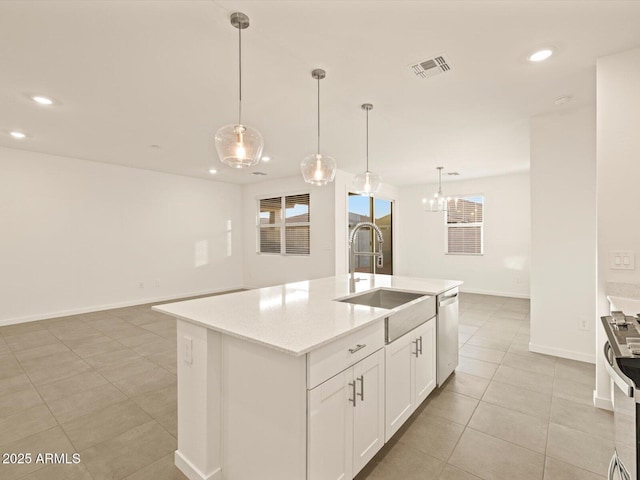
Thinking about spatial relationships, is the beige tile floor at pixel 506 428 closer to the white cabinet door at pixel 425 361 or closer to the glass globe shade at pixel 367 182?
the white cabinet door at pixel 425 361

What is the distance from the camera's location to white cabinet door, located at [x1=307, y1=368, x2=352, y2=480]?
1289mm

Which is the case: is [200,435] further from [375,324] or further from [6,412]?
[6,412]

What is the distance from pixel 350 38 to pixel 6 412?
3.70 m

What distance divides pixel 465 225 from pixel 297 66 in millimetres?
6063

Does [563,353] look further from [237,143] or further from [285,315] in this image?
[237,143]

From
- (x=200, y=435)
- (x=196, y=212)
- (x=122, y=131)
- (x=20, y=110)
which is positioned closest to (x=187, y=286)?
(x=196, y=212)

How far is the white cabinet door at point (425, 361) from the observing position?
7.14 feet

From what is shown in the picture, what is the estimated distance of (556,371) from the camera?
2.97 m

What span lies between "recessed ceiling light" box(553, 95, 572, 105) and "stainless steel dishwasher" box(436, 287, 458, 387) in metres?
2.12

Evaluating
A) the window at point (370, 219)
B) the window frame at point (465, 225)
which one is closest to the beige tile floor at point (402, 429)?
the window frame at point (465, 225)

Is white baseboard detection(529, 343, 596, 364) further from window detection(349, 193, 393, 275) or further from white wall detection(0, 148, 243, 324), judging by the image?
white wall detection(0, 148, 243, 324)

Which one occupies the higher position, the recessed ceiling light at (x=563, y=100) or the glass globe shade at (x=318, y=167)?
the recessed ceiling light at (x=563, y=100)

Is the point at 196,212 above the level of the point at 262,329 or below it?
above

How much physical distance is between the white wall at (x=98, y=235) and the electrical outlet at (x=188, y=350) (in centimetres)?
483
